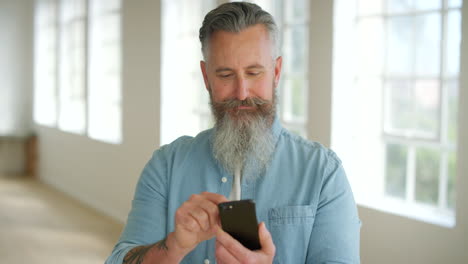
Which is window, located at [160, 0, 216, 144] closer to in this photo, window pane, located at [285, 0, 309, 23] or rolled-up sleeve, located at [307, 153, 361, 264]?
window pane, located at [285, 0, 309, 23]

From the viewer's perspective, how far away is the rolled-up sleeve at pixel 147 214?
5.52ft

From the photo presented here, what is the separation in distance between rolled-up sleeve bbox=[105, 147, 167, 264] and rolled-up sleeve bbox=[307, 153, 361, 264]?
0.47m

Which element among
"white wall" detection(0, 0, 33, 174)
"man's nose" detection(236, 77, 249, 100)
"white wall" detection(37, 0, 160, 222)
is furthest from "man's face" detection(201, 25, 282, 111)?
"white wall" detection(0, 0, 33, 174)

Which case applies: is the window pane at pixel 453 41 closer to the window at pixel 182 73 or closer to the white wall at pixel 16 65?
the window at pixel 182 73

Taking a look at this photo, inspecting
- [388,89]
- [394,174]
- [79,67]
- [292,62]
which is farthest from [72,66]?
[388,89]

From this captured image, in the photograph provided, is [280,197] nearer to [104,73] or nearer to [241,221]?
[241,221]

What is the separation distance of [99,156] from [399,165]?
432cm

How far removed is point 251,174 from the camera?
171cm

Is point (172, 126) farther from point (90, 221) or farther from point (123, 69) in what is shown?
point (90, 221)

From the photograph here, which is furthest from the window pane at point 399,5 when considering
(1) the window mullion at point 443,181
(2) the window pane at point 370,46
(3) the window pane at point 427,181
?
(3) the window pane at point 427,181

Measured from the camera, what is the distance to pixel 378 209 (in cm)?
358

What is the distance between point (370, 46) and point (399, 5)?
33 centimetres

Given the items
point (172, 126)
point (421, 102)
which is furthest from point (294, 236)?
point (172, 126)

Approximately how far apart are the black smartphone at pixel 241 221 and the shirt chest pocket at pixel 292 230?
252 mm
